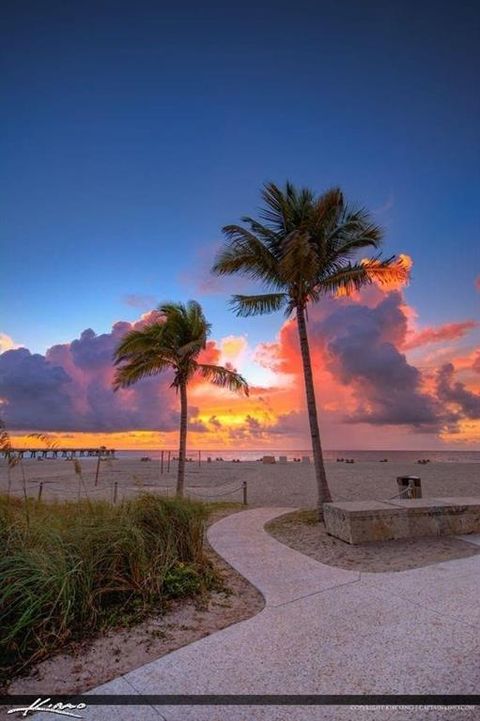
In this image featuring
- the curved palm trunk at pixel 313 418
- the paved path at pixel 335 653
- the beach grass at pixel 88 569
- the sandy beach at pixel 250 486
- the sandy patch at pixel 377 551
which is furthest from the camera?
the sandy beach at pixel 250 486

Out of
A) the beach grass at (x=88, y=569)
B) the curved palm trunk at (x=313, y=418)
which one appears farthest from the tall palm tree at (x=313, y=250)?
the beach grass at (x=88, y=569)

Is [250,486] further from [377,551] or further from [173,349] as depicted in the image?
[377,551]

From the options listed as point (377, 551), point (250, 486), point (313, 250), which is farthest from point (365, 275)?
point (250, 486)

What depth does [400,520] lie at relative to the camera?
8156 mm

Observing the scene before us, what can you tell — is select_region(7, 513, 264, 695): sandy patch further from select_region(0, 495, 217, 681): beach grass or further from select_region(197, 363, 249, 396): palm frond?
select_region(197, 363, 249, 396): palm frond

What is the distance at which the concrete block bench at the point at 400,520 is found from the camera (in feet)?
26.1

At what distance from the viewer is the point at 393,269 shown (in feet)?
Result: 38.5

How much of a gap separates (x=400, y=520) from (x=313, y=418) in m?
3.61

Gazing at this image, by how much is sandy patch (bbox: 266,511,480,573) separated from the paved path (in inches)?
35.0

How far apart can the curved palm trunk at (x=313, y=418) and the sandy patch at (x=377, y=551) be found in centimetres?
160

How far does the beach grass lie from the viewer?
392 cm

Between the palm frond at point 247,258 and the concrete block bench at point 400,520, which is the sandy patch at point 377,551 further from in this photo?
the palm frond at point 247,258

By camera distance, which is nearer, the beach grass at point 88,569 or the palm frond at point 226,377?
the beach grass at point 88,569

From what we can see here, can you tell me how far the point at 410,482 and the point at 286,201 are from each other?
8.54 metres
